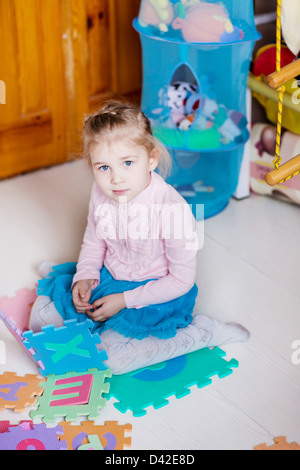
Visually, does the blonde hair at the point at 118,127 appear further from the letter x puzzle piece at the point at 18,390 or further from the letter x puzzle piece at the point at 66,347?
the letter x puzzle piece at the point at 18,390

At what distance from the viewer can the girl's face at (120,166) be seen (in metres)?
1.34

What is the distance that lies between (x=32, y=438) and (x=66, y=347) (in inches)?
8.4

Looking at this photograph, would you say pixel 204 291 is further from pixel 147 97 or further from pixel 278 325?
pixel 147 97

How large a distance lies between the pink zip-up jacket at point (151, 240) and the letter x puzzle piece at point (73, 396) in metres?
0.19

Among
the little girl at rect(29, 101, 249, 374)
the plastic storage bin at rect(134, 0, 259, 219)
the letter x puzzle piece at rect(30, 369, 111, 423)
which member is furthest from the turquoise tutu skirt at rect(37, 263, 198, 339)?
the plastic storage bin at rect(134, 0, 259, 219)

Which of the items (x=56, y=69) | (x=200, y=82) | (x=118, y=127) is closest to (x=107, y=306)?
(x=118, y=127)

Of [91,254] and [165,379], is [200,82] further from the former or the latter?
[165,379]

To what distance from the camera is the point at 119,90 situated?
2.33 m

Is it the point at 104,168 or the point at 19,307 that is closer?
the point at 104,168

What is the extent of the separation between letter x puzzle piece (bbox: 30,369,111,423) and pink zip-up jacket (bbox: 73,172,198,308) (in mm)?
193

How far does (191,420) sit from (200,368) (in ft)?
0.50

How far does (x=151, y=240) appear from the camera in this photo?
1.49m

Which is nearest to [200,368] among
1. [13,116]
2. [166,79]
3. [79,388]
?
[79,388]

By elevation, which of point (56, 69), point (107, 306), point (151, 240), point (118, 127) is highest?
point (118, 127)
